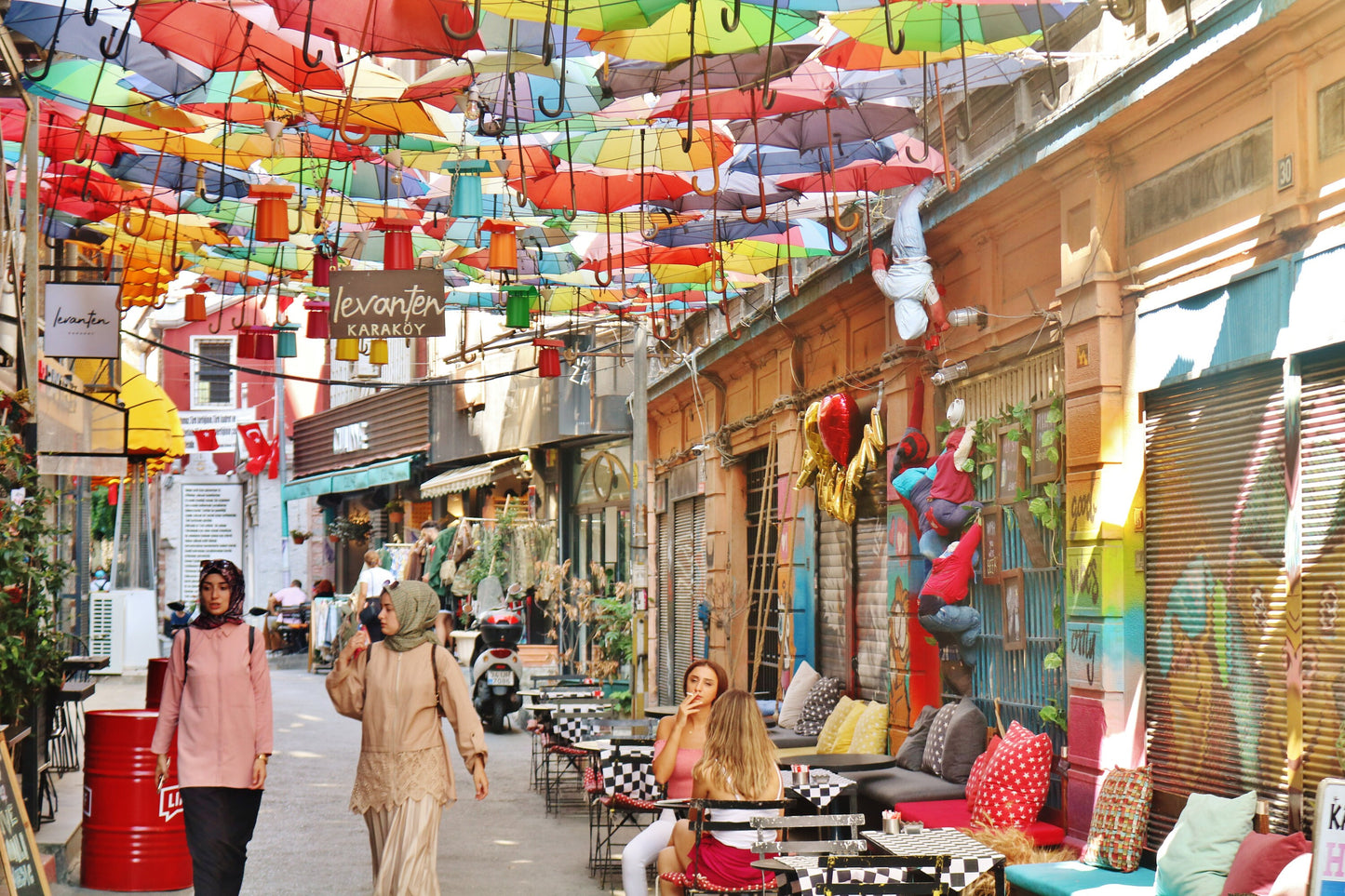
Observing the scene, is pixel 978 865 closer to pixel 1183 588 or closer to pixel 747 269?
pixel 1183 588

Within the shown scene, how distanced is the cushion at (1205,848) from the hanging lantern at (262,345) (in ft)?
29.8

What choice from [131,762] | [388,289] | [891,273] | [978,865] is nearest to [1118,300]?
[891,273]

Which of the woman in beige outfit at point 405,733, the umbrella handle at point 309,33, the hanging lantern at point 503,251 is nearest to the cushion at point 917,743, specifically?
the woman in beige outfit at point 405,733

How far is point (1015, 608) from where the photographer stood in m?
9.51

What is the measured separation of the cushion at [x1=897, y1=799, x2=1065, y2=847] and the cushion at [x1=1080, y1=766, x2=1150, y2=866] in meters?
0.59

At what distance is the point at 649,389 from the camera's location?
22.4 meters

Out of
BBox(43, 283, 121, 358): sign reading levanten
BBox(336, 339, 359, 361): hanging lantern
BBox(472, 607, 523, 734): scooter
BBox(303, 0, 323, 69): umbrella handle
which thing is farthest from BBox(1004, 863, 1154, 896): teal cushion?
BBox(472, 607, 523, 734): scooter

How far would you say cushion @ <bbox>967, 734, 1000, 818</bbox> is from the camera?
28.7 ft

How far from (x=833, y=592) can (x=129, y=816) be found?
7.03 m

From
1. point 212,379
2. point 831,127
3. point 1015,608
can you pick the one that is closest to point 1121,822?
point 1015,608

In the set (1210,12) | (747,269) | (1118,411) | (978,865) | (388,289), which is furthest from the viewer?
(747,269)

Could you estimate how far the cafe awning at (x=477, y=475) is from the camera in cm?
2641

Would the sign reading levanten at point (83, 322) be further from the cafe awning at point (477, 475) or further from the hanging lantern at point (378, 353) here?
the cafe awning at point (477, 475)

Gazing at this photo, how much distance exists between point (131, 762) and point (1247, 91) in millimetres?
6943
